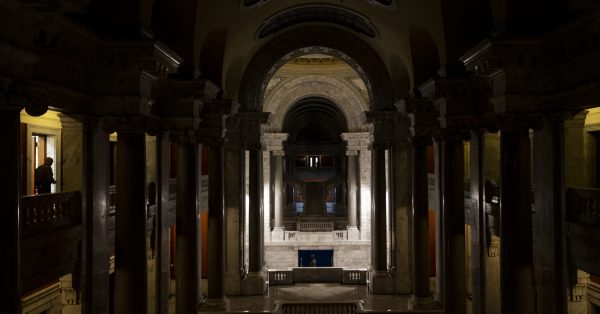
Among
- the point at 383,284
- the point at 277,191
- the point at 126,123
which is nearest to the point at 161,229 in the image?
the point at 126,123

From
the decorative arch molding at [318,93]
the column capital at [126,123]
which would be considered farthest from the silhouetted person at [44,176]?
the decorative arch molding at [318,93]

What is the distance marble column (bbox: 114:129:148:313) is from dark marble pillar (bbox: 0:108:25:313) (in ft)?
9.11

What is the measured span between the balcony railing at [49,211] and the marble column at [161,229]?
2.30 meters

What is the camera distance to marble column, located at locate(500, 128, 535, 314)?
7.26 metres

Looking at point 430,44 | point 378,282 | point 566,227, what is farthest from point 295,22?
point 566,227

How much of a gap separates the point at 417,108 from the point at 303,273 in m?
9.12

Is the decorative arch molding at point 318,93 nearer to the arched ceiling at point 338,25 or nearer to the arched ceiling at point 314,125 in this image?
the arched ceiling at point 338,25

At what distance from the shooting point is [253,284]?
16672 mm

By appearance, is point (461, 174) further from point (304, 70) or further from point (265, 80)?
point (304, 70)

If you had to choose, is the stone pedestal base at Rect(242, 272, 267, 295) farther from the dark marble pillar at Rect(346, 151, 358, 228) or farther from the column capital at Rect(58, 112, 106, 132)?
the dark marble pillar at Rect(346, 151, 358, 228)

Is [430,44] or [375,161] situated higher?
[430,44]

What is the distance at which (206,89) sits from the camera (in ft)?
34.2

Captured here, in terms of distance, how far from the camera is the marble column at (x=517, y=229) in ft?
23.8

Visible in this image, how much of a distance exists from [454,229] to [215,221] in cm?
613
